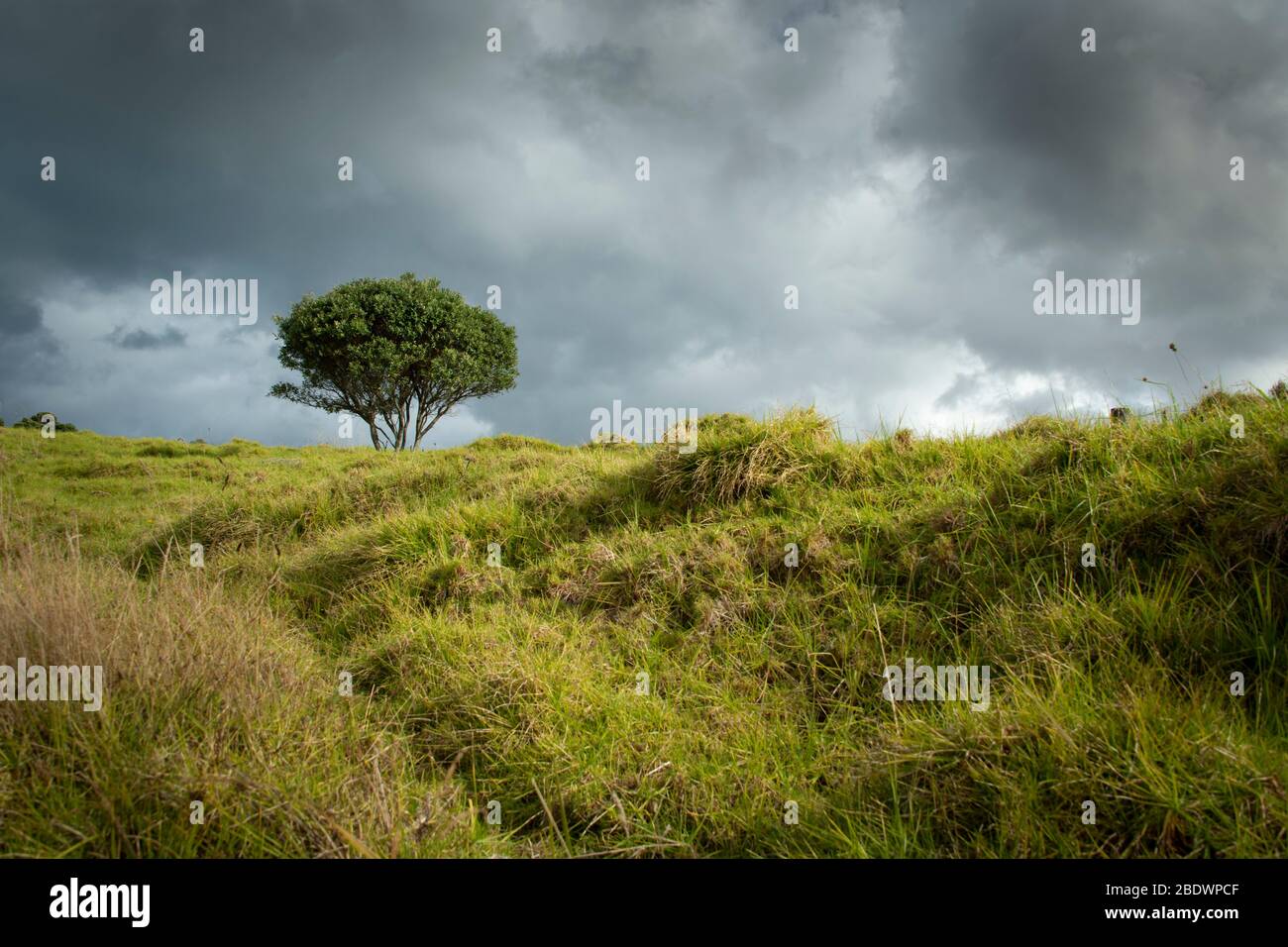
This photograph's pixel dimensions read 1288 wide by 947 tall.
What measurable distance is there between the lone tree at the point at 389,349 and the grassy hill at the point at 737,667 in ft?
68.4

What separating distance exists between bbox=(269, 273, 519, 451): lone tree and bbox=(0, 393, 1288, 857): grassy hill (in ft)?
68.4

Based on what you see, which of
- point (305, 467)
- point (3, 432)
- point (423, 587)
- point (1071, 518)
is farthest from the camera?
point (3, 432)

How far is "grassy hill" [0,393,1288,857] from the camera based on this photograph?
2951 mm

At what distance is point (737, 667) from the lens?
491 cm

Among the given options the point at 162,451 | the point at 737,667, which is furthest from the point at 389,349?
the point at 737,667

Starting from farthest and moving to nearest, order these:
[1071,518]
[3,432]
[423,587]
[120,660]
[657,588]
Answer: [3,432] < [423,587] < [657,588] < [1071,518] < [120,660]

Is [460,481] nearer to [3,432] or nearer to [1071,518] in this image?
[1071,518]

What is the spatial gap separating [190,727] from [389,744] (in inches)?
40.0

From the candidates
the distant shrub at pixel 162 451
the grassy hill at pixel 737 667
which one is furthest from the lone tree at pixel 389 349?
the grassy hill at pixel 737 667

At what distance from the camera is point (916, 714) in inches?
156

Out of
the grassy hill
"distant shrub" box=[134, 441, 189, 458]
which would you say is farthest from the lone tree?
the grassy hill

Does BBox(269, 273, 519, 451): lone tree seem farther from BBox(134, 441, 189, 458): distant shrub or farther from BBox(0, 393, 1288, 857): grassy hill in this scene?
BBox(0, 393, 1288, 857): grassy hill

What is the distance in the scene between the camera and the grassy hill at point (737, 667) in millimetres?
2951
